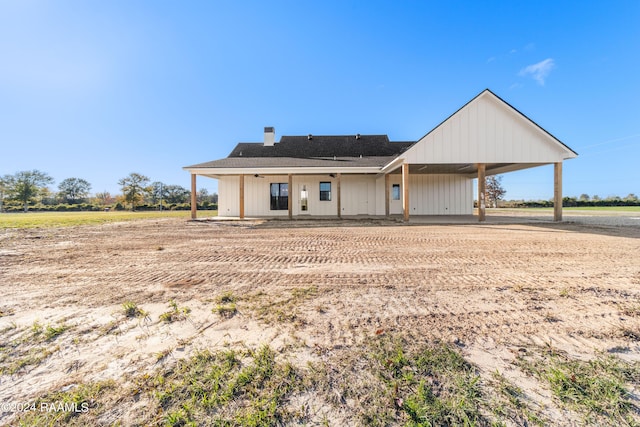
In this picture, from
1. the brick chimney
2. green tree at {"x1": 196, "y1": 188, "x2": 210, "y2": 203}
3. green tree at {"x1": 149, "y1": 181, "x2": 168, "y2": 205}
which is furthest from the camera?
green tree at {"x1": 196, "y1": 188, "x2": 210, "y2": 203}

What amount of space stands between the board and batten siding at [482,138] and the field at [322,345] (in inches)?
327

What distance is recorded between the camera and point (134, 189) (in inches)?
1670

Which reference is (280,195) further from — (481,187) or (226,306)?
(226,306)

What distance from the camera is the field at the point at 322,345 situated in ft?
5.21

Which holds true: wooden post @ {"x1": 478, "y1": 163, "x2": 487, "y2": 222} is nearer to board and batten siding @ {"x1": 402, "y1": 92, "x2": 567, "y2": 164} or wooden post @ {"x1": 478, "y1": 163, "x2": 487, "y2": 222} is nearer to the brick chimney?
board and batten siding @ {"x1": 402, "y1": 92, "x2": 567, "y2": 164}

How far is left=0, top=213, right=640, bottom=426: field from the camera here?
62.5 inches

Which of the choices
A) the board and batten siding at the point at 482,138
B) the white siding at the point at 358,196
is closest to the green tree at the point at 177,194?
the white siding at the point at 358,196

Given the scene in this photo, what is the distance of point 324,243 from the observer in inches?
281

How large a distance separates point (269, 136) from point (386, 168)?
12051 millimetres

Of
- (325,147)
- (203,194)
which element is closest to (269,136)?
(325,147)

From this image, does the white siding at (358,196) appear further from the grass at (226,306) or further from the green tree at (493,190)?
the green tree at (493,190)

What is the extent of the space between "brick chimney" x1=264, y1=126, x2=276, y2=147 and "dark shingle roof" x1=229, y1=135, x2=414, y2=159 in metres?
0.39

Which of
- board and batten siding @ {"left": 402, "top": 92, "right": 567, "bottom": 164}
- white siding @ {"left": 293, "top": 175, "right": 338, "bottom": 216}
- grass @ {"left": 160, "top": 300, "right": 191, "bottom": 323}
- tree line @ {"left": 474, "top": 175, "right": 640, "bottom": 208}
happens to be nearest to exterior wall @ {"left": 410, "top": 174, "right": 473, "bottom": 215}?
white siding @ {"left": 293, "top": 175, "right": 338, "bottom": 216}

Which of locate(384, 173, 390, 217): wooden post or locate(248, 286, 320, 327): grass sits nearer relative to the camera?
locate(248, 286, 320, 327): grass
